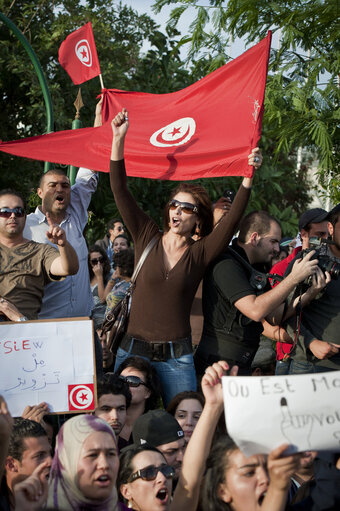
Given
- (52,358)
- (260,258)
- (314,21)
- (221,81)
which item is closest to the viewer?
(52,358)

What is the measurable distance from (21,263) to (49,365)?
0.89 meters

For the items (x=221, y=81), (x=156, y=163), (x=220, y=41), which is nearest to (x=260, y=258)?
(x=156, y=163)

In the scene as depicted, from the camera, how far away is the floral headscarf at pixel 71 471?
312cm

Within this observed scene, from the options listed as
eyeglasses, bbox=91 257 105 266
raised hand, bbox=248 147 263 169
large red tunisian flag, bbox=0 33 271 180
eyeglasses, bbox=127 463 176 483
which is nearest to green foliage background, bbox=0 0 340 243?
eyeglasses, bbox=91 257 105 266

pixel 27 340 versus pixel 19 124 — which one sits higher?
pixel 19 124

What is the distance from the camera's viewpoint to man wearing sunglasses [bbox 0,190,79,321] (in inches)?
197

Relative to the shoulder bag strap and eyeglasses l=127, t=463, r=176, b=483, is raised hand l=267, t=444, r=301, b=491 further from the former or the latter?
the shoulder bag strap

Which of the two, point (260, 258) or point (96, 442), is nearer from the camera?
point (96, 442)

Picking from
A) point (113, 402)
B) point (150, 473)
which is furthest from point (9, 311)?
point (150, 473)

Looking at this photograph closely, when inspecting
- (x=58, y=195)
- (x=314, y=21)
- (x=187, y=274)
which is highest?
(x=314, y=21)

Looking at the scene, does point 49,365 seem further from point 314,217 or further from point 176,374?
point 314,217

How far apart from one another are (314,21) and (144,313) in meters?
6.62

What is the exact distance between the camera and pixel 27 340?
14.5 ft

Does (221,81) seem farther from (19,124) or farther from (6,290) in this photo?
(19,124)
